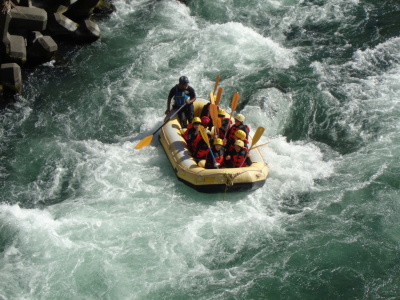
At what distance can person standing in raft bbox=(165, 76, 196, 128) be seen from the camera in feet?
33.1

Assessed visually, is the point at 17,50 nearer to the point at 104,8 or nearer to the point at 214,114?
the point at 104,8

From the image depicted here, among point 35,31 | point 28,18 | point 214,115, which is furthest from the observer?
point 35,31

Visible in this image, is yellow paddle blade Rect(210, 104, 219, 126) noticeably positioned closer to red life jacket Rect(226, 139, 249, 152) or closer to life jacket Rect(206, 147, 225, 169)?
red life jacket Rect(226, 139, 249, 152)

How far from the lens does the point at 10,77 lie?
10.8 m

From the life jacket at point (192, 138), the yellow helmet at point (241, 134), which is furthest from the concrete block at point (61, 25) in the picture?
the yellow helmet at point (241, 134)

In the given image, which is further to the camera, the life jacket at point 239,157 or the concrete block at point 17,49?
the concrete block at point 17,49

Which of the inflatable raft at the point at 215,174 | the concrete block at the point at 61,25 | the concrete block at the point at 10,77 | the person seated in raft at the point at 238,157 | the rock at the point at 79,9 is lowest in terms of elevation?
the concrete block at the point at 10,77

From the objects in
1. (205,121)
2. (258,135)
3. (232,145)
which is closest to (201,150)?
(232,145)

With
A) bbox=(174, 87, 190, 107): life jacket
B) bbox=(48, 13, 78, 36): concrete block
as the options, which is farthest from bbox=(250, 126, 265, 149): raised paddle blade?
bbox=(48, 13, 78, 36): concrete block

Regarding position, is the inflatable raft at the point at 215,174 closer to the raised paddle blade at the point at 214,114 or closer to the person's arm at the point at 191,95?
the raised paddle blade at the point at 214,114

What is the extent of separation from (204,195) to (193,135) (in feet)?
3.89

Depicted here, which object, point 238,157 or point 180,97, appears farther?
A: point 180,97

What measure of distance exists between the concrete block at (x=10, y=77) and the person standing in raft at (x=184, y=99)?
136 inches

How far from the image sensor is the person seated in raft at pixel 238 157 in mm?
8977
